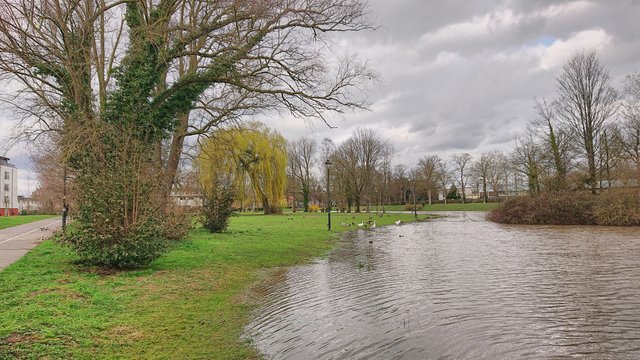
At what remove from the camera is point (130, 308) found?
644 centimetres

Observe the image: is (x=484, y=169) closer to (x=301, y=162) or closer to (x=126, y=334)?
(x=301, y=162)

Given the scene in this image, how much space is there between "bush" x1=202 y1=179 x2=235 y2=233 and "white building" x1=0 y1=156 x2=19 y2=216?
68.7 metres

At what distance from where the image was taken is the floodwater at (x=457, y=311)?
4543 mm

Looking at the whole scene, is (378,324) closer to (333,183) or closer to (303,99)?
(303,99)

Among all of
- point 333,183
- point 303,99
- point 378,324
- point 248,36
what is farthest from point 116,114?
point 333,183

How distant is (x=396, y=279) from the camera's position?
8.88 meters

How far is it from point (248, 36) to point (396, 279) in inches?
322

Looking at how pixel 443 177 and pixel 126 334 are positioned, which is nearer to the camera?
pixel 126 334

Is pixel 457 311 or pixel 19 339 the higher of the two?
pixel 19 339

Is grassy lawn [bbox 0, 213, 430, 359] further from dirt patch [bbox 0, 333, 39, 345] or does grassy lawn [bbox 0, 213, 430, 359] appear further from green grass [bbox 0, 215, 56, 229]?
green grass [bbox 0, 215, 56, 229]

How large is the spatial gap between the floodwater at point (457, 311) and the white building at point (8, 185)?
81693mm

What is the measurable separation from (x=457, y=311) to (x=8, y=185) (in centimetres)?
9173

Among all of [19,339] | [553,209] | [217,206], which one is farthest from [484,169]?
[19,339]

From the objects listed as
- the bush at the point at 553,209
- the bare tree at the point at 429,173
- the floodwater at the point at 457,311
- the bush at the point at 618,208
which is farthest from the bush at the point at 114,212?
the bare tree at the point at 429,173
